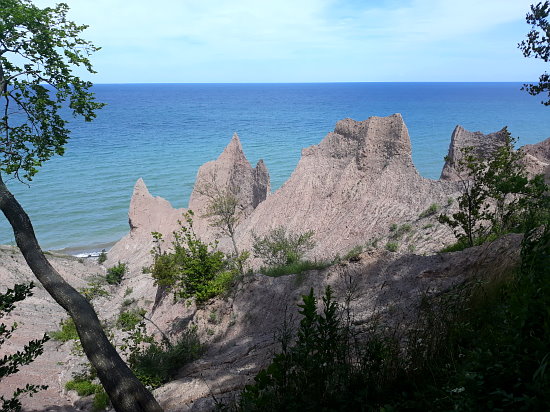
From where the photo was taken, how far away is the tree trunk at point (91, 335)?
638 centimetres

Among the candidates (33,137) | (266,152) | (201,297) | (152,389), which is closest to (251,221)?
(201,297)

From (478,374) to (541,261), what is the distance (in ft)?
4.06

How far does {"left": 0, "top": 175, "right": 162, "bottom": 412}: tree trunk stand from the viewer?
638 cm

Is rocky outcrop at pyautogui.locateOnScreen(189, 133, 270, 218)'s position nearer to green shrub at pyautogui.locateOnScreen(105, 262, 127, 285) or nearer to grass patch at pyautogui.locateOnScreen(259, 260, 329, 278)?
green shrub at pyautogui.locateOnScreen(105, 262, 127, 285)

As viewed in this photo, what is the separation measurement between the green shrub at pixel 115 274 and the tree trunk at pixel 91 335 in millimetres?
30091

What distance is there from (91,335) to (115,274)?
31.7 m

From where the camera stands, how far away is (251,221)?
3431 centimetres

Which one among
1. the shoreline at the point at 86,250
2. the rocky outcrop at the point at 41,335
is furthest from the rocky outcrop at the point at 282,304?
the shoreline at the point at 86,250

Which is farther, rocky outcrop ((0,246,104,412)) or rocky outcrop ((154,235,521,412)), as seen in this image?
rocky outcrop ((0,246,104,412))

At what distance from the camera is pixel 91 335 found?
685 cm

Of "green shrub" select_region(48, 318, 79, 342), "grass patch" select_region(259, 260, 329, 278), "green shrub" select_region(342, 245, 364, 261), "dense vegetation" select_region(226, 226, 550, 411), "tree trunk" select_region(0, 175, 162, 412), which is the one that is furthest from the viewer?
"green shrub" select_region(48, 318, 79, 342)

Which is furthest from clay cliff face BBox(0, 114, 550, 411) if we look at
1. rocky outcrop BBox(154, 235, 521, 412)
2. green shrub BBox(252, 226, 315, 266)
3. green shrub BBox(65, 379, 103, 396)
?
green shrub BBox(252, 226, 315, 266)

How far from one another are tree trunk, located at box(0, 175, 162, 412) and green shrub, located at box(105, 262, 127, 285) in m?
30.1

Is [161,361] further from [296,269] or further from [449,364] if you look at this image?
[449,364]
